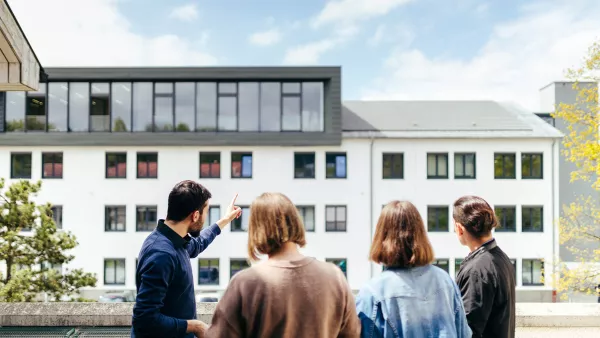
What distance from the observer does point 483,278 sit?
10.3 feet

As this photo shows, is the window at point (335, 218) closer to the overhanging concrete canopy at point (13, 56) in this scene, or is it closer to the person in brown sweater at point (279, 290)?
the overhanging concrete canopy at point (13, 56)

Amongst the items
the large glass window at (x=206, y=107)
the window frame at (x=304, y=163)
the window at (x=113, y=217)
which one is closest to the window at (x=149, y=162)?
the window at (x=113, y=217)

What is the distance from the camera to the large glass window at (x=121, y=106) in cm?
2733

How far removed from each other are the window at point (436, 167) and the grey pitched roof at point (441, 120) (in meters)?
1.25

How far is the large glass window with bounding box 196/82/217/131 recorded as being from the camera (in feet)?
89.3

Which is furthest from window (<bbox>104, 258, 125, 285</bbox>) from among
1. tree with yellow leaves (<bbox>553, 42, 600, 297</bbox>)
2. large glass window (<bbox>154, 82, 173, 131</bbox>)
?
tree with yellow leaves (<bbox>553, 42, 600, 297</bbox>)

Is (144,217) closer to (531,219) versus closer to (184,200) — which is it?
(531,219)

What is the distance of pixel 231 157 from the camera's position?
2759 centimetres

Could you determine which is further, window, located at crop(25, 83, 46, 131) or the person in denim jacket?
window, located at crop(25, 83, 46, 131)

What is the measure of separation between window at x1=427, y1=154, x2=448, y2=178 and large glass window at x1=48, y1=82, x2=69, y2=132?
63.7 feet

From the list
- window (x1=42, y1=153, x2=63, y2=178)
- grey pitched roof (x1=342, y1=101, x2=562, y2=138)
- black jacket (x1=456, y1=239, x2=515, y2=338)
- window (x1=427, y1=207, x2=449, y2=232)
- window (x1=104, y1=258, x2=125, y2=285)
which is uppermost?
grey pitched roof (x1=342, y1=101, x2=562, y2=138)

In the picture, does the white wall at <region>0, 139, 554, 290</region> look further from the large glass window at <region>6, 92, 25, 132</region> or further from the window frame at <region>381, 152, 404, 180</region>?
the large glass window at <region>6, 92, 25, 132</region>

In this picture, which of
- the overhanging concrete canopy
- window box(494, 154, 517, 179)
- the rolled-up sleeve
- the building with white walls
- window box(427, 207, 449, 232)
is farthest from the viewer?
window box(494, 154, 517, 179)

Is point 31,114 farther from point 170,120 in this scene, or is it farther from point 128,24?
point 128,24
